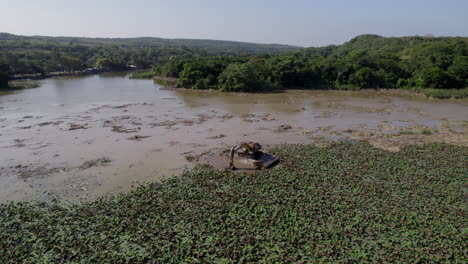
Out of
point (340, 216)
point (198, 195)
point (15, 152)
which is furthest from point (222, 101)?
point (340, 216)

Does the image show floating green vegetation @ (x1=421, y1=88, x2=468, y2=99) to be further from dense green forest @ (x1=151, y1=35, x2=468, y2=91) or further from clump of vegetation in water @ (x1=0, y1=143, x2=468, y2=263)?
clump of vegetation in water @ (x1=0, y1=143, x2=468, y2=263)

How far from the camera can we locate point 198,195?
11.6 m

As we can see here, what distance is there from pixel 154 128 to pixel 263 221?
15.6 m

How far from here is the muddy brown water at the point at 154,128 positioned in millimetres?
14281

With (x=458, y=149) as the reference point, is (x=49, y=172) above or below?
below

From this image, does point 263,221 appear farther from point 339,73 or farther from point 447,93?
point 339,73

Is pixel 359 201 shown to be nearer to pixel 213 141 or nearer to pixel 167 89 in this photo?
pixel 213 141

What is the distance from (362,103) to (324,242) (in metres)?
29.7

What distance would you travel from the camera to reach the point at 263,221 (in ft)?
31.8

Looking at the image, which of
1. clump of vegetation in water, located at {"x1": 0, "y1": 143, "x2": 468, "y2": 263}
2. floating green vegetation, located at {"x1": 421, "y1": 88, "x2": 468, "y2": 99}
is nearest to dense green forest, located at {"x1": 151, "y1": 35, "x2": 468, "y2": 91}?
floating green vegetation, located at {"x1": 421, "y1": 88, "x2": 468, "y2": 99}

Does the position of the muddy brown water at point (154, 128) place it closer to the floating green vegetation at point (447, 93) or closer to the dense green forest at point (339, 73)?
the floating green vegetation at point (447, 93)

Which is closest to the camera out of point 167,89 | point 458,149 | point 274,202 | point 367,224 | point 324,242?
point 324,242

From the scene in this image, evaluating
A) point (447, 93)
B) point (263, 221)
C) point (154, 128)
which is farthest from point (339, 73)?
point (263, 221)

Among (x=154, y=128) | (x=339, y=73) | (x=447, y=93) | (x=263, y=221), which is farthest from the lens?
(x=339, y=73)
